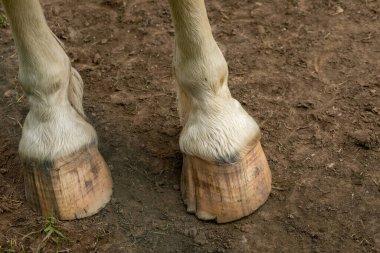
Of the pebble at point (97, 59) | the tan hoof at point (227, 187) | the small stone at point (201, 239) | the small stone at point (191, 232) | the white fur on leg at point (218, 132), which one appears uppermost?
the white fur on leg at point (218, 132)

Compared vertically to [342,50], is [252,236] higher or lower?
lower

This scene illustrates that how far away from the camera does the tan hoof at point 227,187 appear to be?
2582mm

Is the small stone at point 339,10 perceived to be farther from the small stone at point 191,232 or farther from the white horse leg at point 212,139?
the small stone at point 191,232

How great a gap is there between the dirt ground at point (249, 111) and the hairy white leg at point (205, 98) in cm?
25

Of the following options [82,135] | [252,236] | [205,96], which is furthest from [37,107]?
[252,236]

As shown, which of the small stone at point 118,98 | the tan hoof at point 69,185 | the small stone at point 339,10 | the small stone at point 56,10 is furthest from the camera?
the small stone at point 56,10

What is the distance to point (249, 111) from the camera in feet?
10.2

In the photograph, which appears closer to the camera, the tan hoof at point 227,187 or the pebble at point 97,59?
the tan hoof at point 227,187

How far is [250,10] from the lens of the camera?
3770 millimetres

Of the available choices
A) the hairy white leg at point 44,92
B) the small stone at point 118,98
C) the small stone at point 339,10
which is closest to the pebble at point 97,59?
the small stone at point 118,98

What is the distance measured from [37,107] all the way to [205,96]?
0.63m

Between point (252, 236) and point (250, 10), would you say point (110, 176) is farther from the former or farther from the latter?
point (250, 10)

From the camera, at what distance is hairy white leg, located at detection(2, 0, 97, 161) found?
2.62 m

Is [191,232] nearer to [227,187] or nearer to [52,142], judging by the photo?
[227,187]
